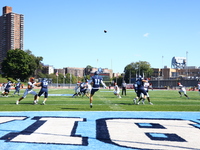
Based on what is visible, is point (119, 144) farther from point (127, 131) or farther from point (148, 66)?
point (148, 66)

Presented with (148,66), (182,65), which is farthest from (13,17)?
(182,65)

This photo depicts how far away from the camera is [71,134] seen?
250 inches

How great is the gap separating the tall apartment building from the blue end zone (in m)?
145

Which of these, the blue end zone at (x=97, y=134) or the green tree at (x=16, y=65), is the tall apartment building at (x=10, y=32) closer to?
the green tree at (x=16, y=65)

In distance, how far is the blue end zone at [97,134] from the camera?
5312 mm

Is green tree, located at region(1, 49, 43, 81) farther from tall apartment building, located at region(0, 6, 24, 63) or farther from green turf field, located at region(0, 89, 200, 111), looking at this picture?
tall apartment building, located at region(0, 6, 24, 63)

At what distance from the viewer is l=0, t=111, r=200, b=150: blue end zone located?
531cm

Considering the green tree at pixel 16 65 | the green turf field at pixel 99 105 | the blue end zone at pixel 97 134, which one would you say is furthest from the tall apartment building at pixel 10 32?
the blue end zone at pixel 97 134

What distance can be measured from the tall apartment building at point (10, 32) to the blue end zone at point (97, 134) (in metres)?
145

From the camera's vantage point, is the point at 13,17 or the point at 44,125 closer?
the point at 44,125

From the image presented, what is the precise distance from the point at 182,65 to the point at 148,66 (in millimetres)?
15568

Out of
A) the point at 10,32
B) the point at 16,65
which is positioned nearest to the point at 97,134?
the point at 16,65

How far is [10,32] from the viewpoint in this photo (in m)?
144

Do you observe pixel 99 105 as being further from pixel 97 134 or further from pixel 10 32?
pixel 10 32
